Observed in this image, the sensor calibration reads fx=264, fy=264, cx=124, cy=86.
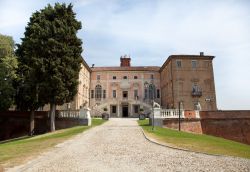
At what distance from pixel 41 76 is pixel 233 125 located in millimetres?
24327

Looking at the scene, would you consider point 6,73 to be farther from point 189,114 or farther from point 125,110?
point 125,110

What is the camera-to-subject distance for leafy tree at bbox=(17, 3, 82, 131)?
24312 mm

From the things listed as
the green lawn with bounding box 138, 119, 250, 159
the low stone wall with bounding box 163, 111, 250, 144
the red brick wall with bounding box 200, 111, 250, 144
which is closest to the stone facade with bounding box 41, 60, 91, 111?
the low stone wall with bounding box 163, 111, 250, 144

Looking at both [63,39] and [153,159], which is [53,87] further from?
[153,159]

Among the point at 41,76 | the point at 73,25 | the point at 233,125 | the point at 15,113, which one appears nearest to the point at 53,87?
the point at 41,76

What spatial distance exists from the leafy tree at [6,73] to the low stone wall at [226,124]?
21.5 meters

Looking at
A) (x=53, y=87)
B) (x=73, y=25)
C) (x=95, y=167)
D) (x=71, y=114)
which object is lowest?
(x=95, y=167)

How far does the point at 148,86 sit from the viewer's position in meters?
57.2

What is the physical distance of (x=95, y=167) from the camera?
8.66m

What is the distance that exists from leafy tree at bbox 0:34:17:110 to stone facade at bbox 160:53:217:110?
2862 cm

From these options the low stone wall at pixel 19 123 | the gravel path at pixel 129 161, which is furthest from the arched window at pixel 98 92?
the gravel path at pixel 129 161

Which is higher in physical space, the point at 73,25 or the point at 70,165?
the point at 73,25

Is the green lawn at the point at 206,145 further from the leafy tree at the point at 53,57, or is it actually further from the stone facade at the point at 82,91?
the stone facade at the point at 82,91

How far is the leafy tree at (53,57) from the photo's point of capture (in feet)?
79.8
